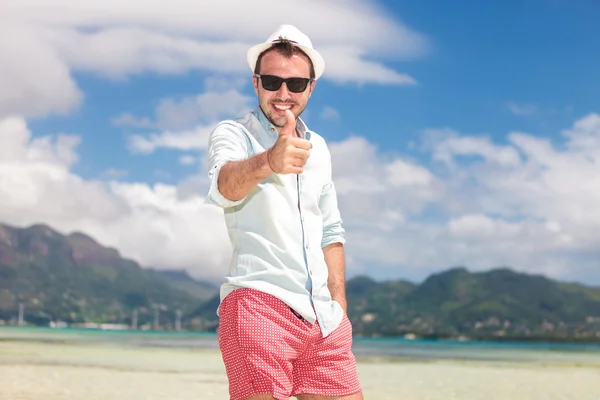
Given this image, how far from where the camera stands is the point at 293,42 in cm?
233

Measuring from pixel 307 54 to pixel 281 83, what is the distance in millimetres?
136

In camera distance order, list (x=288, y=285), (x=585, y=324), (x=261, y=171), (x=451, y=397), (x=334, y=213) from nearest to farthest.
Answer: (x=261, y=171) < (x=288, y=285) < (x=334, y=213) < (x=451, y=397) < (x=585, y=324)

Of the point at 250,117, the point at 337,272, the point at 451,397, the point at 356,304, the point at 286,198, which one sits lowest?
the point at 451,397

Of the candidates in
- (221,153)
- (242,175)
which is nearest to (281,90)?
(221,153)

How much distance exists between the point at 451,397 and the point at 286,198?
10.2m

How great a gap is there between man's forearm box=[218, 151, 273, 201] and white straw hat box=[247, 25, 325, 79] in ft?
1.38

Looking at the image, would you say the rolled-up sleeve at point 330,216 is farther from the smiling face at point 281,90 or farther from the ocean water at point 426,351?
the ocean water at point 426,351

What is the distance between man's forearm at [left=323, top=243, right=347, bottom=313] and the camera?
8.22 ft

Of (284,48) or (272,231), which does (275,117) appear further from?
(272,231)

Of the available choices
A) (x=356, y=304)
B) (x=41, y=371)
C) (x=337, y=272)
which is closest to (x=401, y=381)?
(x=41, y=371)

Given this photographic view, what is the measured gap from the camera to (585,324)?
481 feet

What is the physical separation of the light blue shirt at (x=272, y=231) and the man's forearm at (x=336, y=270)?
0.16 meters

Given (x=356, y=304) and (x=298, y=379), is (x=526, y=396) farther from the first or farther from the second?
(x=356, y=304)

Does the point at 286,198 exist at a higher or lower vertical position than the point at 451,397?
higher
